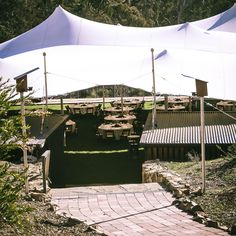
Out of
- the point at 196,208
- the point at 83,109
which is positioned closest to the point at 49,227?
the point at 196,208

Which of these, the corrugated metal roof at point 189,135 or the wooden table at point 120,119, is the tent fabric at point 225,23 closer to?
the wooden table at point 120,119

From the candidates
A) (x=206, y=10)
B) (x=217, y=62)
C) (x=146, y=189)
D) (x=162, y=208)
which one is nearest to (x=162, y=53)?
(x=217, y=62)

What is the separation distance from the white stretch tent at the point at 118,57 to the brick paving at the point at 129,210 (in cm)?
596

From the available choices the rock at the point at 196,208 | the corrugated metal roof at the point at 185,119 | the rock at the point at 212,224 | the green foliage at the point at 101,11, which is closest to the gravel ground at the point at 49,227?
the rock at the point at 212,224

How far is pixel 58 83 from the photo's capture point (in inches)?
575

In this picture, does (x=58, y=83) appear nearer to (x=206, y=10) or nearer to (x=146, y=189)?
(x=146, y=189)

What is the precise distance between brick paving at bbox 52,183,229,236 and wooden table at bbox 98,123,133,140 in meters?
7.78

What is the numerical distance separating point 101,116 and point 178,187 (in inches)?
501

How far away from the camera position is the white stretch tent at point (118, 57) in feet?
45.0

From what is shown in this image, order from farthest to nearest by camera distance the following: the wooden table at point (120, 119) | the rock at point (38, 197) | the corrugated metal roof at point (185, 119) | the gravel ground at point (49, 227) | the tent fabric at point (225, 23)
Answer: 1. the tent fabric at point (225, 23)
2. the wooden table at point (120, 119)
3. the corrugated metal roof at point (185, 119)
4. the rock at point (38, 197)
5. the gravel ground at point (49, 227)

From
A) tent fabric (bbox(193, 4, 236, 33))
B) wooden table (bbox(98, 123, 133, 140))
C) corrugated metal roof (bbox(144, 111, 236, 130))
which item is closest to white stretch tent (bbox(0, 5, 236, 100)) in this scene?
corrugated metal roof (bbox(144, 111, 236, 130))

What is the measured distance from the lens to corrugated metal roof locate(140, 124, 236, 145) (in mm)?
11133

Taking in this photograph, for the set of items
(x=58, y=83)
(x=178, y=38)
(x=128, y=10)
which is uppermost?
(x=128, y=10)

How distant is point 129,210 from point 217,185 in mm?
1406
